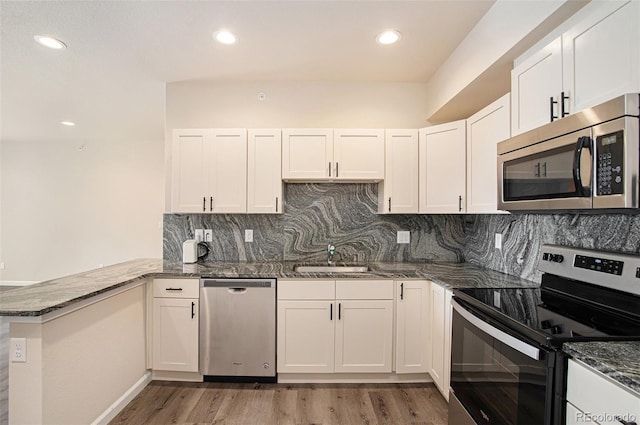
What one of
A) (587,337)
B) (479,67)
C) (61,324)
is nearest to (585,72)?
(479,67)

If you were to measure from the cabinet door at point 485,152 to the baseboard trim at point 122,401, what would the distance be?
2903mm

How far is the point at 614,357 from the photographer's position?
92cm

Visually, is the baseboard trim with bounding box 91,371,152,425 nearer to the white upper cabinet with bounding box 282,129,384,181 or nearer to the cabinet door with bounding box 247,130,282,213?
the cabinet door with bounding box 247,130,282,213

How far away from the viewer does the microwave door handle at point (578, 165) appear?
1162 mm

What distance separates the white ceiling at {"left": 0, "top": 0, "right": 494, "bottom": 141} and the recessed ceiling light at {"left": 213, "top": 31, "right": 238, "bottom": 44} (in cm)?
5

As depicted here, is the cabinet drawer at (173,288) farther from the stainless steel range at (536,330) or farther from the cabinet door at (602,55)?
the cabinet door at (602,55)

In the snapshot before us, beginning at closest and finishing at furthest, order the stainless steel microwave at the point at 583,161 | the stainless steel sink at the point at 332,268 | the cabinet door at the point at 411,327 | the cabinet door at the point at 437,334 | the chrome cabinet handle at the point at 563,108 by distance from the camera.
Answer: the stainless steel microwave at the point at 583,161 → the chrome cabinet handle at the point at 563,108 → the cabinet door at the point at 437,334 → the cabinet door at the point at 411,327 → the stainless steel sink at the point at 332,268

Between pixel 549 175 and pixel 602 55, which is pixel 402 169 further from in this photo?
pixel 602 55

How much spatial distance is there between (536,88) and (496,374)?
1.45m

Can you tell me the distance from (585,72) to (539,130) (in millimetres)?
273

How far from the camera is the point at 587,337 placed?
1.05m

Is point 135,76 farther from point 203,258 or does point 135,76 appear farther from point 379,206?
point 379,206

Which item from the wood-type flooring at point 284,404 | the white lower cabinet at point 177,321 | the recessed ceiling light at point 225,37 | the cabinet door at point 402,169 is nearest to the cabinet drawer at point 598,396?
the wood-type flooring at point 284,404

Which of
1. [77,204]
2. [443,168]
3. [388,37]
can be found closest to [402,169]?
[443,168]
